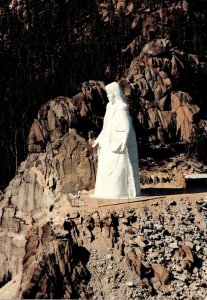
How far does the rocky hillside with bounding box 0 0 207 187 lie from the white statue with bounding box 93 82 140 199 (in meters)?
10.4

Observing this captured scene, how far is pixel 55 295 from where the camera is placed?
1437cm

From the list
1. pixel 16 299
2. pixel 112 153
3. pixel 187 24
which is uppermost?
pixel 187 24

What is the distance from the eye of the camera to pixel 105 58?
32344 millimetres

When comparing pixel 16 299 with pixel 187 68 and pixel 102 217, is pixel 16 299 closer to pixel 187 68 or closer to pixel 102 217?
pixel 102 217

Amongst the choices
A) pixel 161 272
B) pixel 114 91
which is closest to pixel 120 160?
pixel 114 91

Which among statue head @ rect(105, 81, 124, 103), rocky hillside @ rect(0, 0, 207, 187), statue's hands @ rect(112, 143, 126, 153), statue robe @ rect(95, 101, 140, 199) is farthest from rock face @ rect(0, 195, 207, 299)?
rocky hillside @ rect(0, 0, 207, 187)

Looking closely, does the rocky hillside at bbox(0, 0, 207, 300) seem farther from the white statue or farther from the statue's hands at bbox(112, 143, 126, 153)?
the statue's hands at bbox(112, 143, 126, 153)

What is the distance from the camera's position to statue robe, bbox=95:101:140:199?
54.5 feet

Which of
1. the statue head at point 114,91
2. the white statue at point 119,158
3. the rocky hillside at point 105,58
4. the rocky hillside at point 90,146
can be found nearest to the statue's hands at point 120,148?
the white statue at point 119,158

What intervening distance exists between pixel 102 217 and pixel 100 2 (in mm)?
20730

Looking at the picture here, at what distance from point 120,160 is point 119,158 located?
0.21 ft

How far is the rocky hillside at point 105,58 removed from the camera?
1107 inches

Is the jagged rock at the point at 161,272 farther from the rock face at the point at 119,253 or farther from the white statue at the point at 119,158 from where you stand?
the white statue at the point at 119,158

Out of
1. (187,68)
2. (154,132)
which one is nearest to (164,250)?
(154,132)
